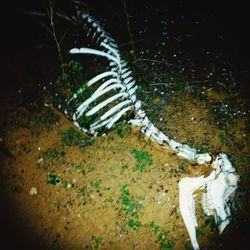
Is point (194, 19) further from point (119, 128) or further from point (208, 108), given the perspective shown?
point (119, 128)

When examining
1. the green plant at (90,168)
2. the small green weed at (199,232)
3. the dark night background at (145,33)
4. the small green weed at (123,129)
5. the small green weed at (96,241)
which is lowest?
the small green weed at (96,241)

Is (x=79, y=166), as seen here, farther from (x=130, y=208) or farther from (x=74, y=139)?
(x=130, y=208)

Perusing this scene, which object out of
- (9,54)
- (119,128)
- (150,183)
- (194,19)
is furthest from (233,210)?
(9,54)

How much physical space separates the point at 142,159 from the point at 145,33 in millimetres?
2482

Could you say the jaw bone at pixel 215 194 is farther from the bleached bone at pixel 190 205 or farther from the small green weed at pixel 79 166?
the small green weed at pixel 79 166

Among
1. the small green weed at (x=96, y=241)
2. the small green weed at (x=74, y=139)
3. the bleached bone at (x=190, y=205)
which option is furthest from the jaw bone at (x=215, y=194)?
the small green weed at (x=74, y=139)

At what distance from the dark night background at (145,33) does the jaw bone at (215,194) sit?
5.15 ft

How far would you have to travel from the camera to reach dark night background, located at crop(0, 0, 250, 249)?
14.2 ft

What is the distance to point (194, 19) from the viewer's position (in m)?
5.00

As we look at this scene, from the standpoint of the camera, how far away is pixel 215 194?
2.78 m

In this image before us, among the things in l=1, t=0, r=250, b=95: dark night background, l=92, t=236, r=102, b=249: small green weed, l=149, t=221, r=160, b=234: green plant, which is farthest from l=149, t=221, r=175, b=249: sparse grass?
l=1, t=0, r=250, b=95: dark night background

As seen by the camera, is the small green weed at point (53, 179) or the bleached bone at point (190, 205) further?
the small green weed at point (53, 179)

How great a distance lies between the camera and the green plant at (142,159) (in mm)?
3410

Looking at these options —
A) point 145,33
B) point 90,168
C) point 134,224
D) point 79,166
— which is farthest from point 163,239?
point 145,33
